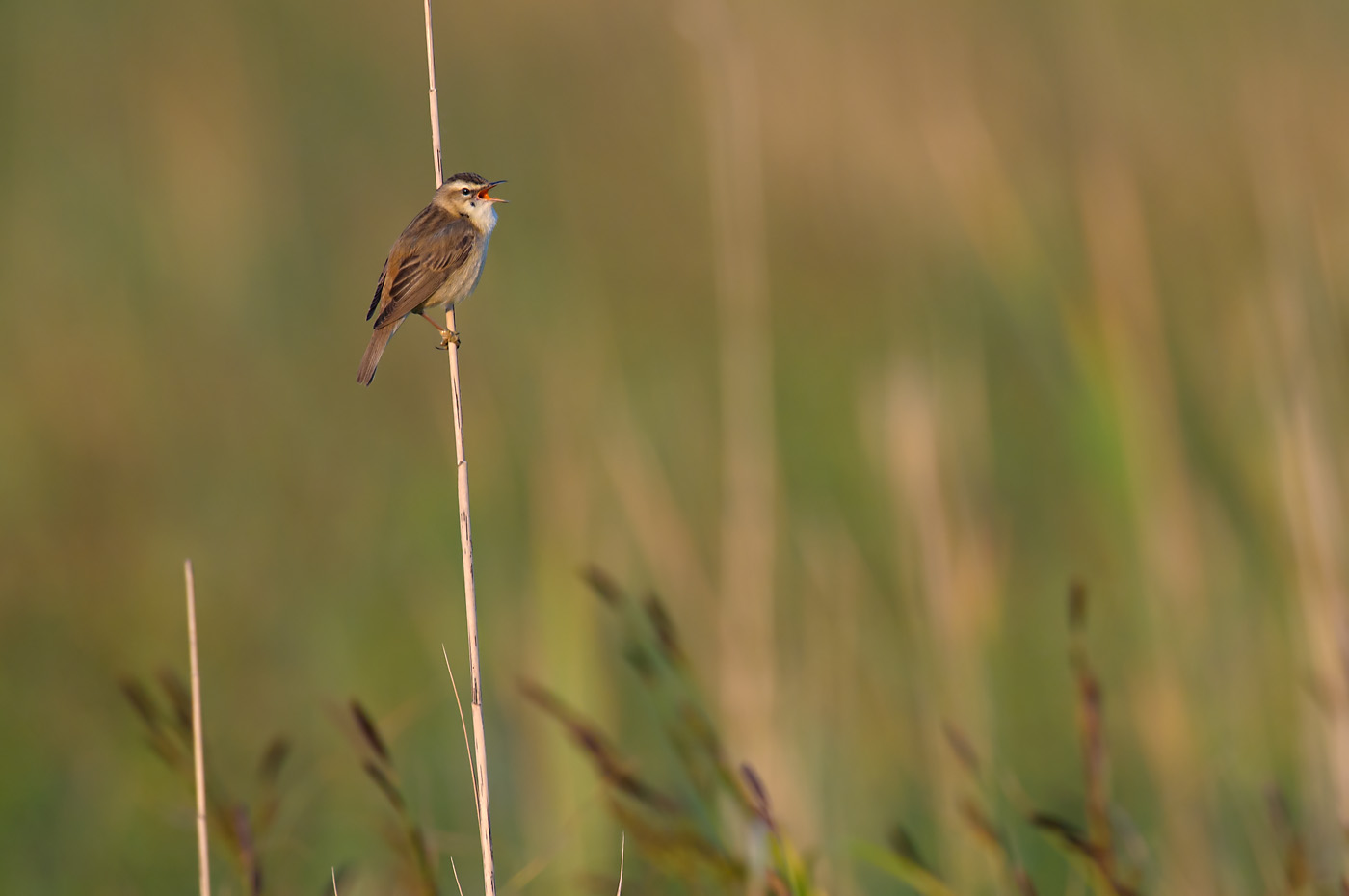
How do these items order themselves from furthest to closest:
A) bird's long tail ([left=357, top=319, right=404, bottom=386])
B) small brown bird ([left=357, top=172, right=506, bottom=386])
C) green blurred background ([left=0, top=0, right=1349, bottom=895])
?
green blurred background ([left=0, top=0, right=1349, bottom=895]) → small brown bird ([left=357, top=172, right=506, bottom=386]) → bird's long tail ([left=357, top=319, right=404, bottom=386])

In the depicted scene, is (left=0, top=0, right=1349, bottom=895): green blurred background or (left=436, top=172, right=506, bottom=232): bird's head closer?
(left=436, top=172, right=506, bottom=232): bird's head

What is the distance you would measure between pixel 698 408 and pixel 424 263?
132 inches

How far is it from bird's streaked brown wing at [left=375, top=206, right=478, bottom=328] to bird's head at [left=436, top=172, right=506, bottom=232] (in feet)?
0.19

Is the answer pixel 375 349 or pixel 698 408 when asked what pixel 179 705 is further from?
pixel 698 408

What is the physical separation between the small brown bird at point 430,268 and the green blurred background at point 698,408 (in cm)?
57

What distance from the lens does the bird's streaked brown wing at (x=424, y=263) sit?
7.28ft

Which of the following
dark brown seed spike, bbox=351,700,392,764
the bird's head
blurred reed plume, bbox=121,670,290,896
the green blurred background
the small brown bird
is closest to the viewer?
dark brown seed spike, bbox=351,700,392,764

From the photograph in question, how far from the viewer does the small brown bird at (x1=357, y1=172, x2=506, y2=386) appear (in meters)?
2.21

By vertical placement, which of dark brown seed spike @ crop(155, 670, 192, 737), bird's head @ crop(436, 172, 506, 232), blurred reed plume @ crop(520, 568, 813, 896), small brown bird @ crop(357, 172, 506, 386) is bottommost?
blurred reed plume @ crop(520, 568, 813, 896)

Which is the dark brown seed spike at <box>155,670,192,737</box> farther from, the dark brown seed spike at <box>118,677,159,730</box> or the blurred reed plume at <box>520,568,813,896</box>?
the blurred reed plume at <box>520,568,813,896</box>

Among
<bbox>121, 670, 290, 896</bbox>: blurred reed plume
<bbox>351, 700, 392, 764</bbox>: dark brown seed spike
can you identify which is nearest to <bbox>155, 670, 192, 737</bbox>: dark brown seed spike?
<bbox>121, 670, 290, 896</bbox>: blurred reed plume

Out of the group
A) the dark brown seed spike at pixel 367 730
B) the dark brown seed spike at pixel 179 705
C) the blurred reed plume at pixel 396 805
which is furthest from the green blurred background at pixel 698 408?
the dark brown seed spike at pixel 367 730

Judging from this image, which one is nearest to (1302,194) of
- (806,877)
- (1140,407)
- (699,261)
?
(1140,407)

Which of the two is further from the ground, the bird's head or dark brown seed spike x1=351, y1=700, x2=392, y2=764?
the bird's head
